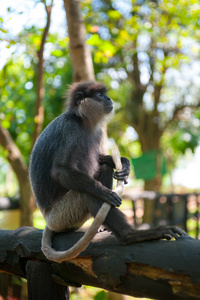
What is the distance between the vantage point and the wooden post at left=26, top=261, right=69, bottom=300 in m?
2.19

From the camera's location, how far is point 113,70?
9.90 metres

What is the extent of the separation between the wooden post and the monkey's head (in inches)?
49.2

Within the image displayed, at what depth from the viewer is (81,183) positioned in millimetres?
2232

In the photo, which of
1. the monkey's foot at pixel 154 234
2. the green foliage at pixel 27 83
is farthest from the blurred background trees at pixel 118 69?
the monkey's foot at pixel 154 234

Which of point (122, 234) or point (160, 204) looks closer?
point (122, 234)

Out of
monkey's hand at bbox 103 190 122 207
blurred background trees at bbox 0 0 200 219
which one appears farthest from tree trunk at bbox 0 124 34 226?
monkey's hand at bbox 103 190 122 207

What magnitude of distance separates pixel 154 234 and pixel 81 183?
2.10ft

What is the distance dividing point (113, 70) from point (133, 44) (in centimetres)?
246

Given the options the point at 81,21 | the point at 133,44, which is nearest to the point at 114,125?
the point at 133,44

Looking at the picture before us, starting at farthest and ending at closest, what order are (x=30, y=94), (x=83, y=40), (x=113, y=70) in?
(x=113, y=70)
(x=30, y=94)
(x=83, y=40)

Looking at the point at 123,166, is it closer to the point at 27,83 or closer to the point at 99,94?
the point at 99,94

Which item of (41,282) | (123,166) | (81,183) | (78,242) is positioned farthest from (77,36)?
(41,282)

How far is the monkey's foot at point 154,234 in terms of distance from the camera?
185cm

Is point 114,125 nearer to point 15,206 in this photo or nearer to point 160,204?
point 160,204
